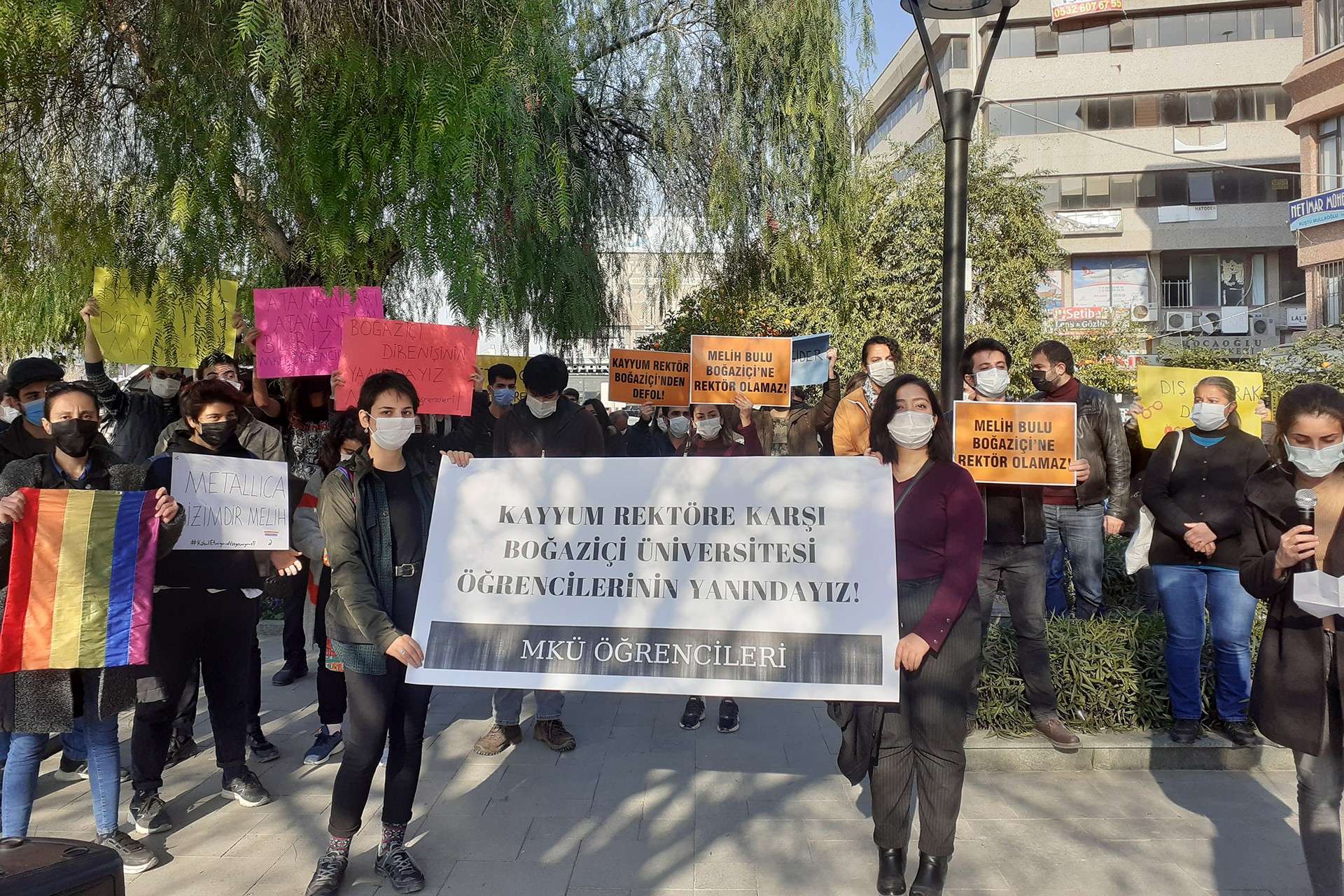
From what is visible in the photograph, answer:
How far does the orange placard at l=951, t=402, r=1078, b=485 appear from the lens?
15.5 ft

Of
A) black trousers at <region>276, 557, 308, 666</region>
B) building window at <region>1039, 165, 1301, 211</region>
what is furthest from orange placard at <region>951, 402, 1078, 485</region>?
building window at <region>1039, 165, 1301, 211</region>

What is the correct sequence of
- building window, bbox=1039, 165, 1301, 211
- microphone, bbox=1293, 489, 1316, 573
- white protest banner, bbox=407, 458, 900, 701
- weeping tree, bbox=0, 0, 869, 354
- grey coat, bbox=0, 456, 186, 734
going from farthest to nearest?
building window, bbox=1039, 165, 1301, 211, weeping tree, bbox=0, 0, 869, 354, grey coat, bbox=0, 456, 186, 734, white protest banner, bbox=407, 458, 900, 701, microphone, bbox=1293, 489, 1316, 573

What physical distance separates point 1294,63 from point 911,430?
139 feet

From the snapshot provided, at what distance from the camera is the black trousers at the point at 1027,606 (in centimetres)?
462

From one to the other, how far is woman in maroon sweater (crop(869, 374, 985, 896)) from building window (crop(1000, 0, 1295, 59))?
39579 millimetres

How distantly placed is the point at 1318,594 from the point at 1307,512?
1.08ft

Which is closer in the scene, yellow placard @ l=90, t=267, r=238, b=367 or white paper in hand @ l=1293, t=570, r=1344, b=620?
white paper in hand @ l=1293, t=570, r=1344, b=620

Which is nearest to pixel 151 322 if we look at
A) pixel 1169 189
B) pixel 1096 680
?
pixel 1096 680

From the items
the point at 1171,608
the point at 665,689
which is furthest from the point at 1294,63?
the point at 665,689

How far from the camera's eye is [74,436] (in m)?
3.57

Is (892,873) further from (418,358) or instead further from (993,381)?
(418,358)

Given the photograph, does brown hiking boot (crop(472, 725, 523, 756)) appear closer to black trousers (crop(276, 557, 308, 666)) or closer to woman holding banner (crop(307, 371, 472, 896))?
woman holding banner (crop(307, 371, 472, 896))

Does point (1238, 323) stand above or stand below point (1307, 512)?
above

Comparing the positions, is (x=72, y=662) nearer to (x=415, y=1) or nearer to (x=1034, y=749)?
(x=415, y=1)
